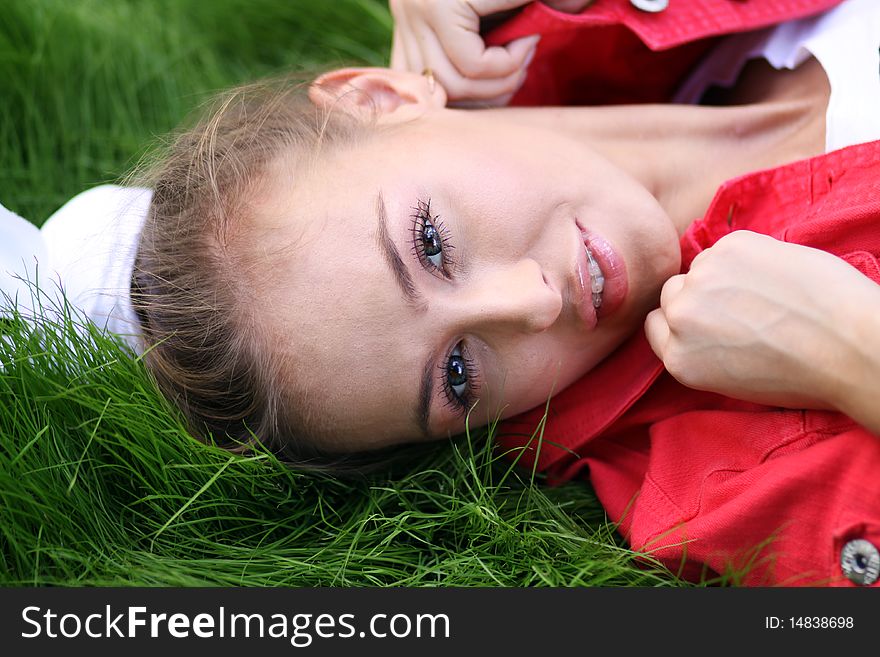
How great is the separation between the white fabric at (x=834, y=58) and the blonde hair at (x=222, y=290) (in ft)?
3.34

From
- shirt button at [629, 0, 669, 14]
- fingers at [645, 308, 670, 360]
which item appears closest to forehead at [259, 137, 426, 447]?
fingers at [645, 308, 670, 360]

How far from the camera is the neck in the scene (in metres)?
1.92

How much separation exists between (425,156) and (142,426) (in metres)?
0.76

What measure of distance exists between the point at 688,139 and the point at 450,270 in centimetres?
78

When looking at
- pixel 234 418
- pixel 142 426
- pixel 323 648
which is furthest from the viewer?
pixel 234 418

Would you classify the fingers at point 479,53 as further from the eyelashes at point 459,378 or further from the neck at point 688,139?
the eyelashes at point 459,378

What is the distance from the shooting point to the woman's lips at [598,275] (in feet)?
5.40

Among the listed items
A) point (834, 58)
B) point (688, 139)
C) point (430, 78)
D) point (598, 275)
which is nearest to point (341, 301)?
point (598, 275)

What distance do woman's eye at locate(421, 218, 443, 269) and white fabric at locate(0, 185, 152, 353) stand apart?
64 centimetres

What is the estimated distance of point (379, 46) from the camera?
283 centimetres

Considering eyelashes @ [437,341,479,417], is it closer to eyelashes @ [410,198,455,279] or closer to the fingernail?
eyelashes @ [410,198,455,279]

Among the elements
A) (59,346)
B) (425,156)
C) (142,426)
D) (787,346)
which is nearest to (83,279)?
(59,346)

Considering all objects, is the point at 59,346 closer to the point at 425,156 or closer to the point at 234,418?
the point at 234,418

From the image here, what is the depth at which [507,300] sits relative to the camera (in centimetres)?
155
